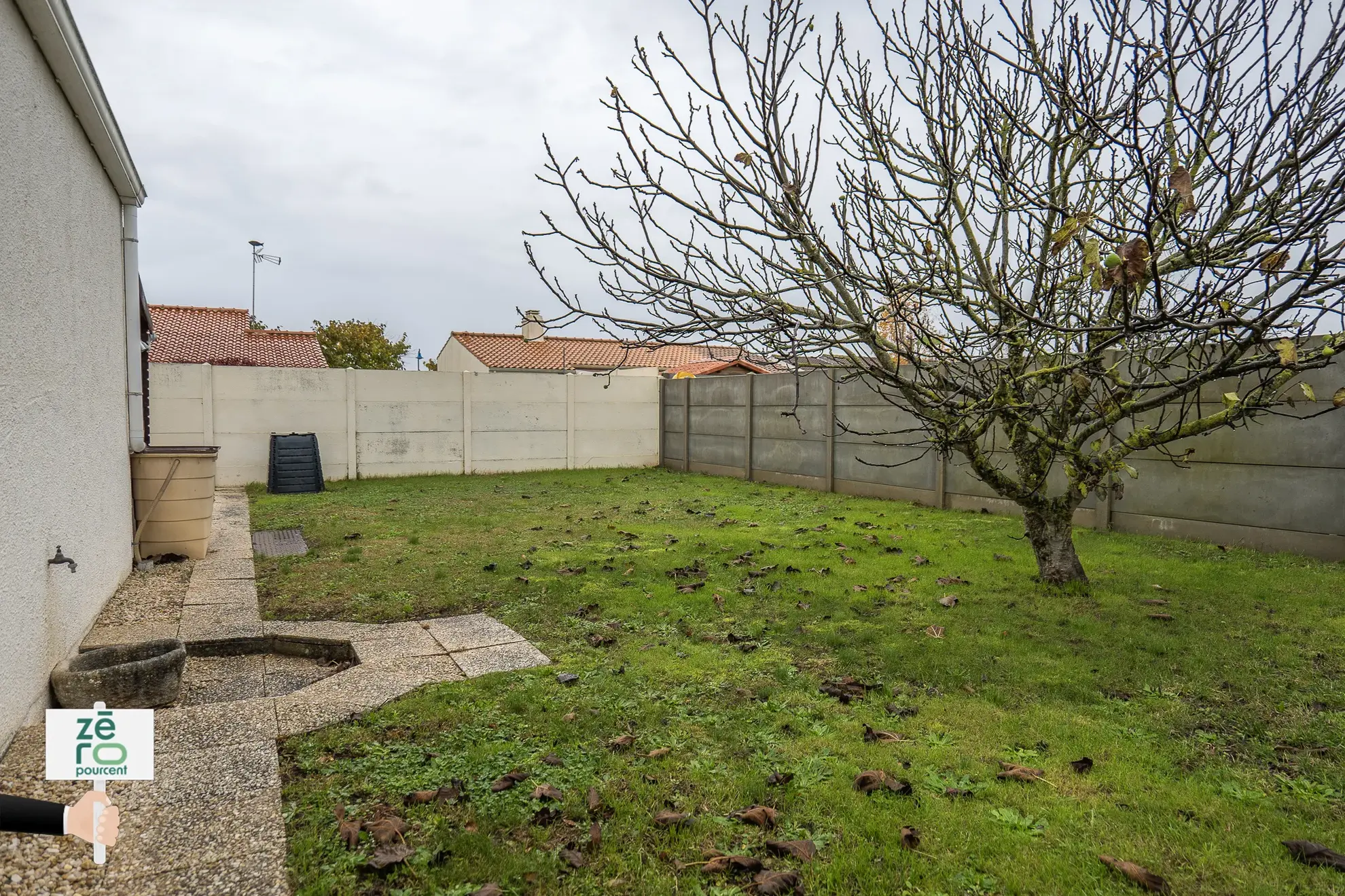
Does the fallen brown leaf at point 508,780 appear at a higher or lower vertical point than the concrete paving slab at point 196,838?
lower

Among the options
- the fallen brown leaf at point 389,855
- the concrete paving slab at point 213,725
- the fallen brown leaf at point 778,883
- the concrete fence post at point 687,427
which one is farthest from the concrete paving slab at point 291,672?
the concrete fence post at point 687,427

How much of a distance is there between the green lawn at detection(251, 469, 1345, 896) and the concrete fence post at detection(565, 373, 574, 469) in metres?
9.19

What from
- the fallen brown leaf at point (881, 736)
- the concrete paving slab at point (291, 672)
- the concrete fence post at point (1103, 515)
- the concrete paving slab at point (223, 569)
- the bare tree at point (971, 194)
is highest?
the bare tree at point (971, 194)

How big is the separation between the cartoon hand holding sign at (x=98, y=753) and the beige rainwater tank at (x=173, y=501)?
5539 millimetres

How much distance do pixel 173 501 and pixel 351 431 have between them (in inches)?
294

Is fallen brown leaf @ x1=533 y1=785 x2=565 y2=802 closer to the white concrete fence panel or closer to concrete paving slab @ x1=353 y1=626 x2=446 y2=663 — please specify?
concrete paving slab @ x1=353 y1=626 x2=446 y2=663

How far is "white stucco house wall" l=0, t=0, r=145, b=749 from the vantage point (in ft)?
9.36

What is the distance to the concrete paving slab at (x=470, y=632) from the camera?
4266 mm

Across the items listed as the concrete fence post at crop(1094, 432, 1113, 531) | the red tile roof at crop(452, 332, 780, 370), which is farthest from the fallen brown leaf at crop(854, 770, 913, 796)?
the red tile roof at crop(452, 332, 780, 370)

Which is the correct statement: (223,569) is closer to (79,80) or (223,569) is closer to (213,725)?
(213,725)

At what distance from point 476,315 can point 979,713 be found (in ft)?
88.5

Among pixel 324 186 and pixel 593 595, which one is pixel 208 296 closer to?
pixel 324 186

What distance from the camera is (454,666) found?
3.87m

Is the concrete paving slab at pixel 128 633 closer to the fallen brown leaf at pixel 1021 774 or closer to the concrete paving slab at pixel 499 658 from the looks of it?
the concrete paving slab at pixel 499 658
